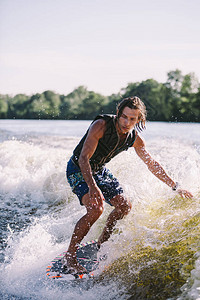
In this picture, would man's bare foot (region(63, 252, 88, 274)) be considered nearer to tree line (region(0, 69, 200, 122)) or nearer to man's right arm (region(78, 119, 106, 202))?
man's right arm (region(78, 119, 106, 202))

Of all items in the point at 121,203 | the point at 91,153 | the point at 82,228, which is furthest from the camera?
the point at 121,203

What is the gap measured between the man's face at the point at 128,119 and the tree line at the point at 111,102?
39.1 metres

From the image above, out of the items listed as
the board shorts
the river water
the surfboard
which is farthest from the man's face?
the surfboard

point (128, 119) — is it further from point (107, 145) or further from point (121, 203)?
point (121, 203)

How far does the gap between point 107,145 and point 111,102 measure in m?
48.7

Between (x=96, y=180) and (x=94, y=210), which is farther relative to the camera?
(x=96, y=180)

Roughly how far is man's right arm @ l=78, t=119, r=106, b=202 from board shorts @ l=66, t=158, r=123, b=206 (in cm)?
31

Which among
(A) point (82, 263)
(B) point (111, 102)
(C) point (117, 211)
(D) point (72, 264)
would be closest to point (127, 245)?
(C) point (117, 211)

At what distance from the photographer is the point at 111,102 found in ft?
169

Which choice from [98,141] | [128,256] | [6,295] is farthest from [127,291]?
[98,141]

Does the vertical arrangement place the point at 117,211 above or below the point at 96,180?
below

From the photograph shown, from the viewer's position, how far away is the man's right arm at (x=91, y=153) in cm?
310

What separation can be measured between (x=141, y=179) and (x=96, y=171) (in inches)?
84.4

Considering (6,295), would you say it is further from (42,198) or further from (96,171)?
(42,198)
